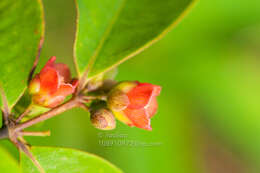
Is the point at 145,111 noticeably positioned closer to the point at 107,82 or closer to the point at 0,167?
the point at 107,82

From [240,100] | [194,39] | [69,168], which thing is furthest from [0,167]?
[240,100]

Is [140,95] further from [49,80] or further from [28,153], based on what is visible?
[28,153]

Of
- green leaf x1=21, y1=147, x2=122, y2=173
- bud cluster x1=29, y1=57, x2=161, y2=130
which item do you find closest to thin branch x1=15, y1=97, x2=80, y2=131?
bud cluster x1=29, y1=57, x2=161, y2=130

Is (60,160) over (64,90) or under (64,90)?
under

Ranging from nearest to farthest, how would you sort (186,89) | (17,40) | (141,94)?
(17,40) → (141,94) → (186,89)

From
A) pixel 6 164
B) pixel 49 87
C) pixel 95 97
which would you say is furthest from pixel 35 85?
pixel 6 164

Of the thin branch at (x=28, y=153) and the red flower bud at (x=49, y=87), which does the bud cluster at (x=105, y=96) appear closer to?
the red flower bud at (x=49, y=87)
